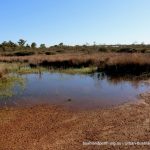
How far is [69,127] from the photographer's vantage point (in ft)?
27.1

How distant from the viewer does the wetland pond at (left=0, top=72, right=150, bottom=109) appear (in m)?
11.7

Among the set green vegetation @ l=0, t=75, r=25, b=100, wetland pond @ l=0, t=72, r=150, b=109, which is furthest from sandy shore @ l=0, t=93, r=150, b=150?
green vegetation @ l=0, t=75, r=25, b=100

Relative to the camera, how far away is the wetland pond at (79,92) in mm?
11672

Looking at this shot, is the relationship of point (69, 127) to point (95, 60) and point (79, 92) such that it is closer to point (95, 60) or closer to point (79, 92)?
point (79, 92)

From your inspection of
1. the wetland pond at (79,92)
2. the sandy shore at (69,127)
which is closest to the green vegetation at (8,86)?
the wetland pond at (79,92)

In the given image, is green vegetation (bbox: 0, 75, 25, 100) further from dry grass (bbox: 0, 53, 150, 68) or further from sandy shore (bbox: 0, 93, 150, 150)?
dry grass (bbox: 0, 53, 150, 68)

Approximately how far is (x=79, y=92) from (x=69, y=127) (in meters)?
5.67

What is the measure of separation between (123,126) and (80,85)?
318 inches

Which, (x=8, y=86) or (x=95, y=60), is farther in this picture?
(x=95, y=60)

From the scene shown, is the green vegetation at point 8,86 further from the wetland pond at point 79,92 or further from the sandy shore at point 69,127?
the sandy shore at point 69,127

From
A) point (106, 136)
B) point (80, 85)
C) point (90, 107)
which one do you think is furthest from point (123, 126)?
point (80, 85)

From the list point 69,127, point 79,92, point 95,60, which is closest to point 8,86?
point 79,92

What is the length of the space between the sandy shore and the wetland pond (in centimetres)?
104

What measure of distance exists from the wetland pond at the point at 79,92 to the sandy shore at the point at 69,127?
3.40 ft
